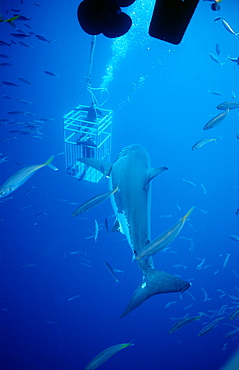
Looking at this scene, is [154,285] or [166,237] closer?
[166,237]

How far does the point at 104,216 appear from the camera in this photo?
23.0 ft

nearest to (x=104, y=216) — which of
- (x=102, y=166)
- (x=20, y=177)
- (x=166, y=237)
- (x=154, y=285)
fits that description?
(x=102, y=166)

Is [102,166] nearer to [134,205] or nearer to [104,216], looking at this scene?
[134,205]

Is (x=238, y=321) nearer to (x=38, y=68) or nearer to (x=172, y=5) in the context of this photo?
(x=172, y=5)

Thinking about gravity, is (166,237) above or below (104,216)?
above

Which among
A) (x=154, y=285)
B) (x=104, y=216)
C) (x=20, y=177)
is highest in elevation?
(x=20, y=177)

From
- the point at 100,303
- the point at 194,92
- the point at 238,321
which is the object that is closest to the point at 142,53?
the point at 194,92

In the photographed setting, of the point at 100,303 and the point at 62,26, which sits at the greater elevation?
the point at 62,26

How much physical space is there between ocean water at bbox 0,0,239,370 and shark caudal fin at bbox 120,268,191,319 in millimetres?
3512

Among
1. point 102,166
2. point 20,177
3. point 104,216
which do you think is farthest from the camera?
point 104,216

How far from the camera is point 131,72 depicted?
26.1 feet

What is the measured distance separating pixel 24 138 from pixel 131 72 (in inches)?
155

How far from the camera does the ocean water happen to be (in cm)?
613

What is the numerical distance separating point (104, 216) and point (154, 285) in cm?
493
